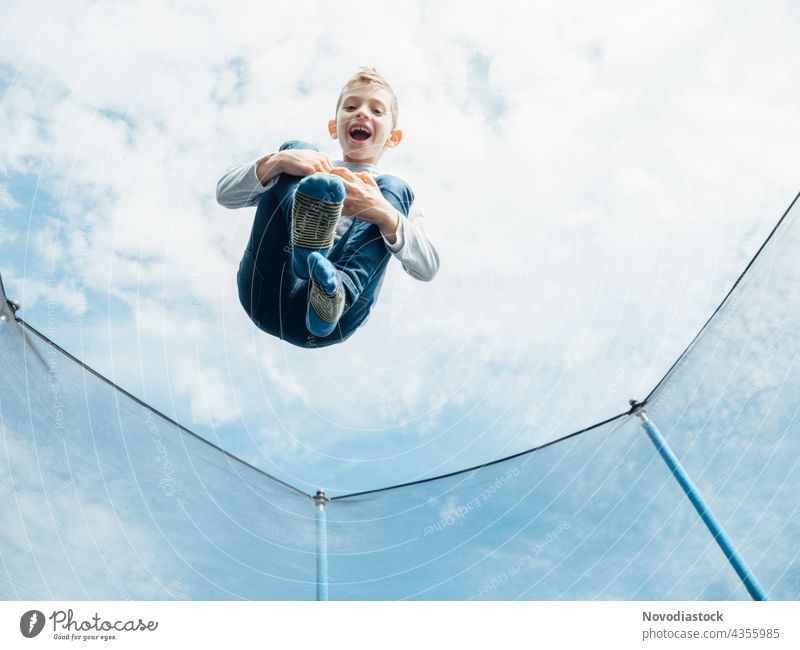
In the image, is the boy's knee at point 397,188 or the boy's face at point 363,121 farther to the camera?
the boy's face at point 363,121

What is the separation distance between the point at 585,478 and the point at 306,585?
1185 mm

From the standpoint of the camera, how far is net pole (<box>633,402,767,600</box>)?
1753 millimetres

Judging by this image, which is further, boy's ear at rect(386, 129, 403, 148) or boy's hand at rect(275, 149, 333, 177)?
boy's ear at rect(386, 129, 403, 148)

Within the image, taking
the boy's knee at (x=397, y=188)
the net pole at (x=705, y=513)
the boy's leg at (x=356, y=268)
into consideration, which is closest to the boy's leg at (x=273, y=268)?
the boy's leg at (x=356, y=268)

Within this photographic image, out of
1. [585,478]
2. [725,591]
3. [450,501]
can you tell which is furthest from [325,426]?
[725,591]

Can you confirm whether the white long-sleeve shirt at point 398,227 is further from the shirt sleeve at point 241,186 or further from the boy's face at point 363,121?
the boy's face at point 363,121

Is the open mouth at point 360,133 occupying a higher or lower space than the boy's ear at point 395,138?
lower

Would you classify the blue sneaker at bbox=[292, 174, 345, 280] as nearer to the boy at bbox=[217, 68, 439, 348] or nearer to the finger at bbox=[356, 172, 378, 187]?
the boy at bbox=[217, 68, 439, 348]

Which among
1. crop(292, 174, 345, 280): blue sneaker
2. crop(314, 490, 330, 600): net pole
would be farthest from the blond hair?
crop(314, 490, 330, 600): net pole

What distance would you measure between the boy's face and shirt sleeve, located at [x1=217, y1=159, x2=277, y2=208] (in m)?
0.41

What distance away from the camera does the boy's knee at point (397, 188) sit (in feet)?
6.17

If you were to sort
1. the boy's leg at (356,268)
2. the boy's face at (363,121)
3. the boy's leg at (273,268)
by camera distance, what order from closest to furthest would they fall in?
the boy's leg at (356,268) < the boy's leg at (273,268) < the boy's face at (363,121)

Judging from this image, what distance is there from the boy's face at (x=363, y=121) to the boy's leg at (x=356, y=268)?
22cm
